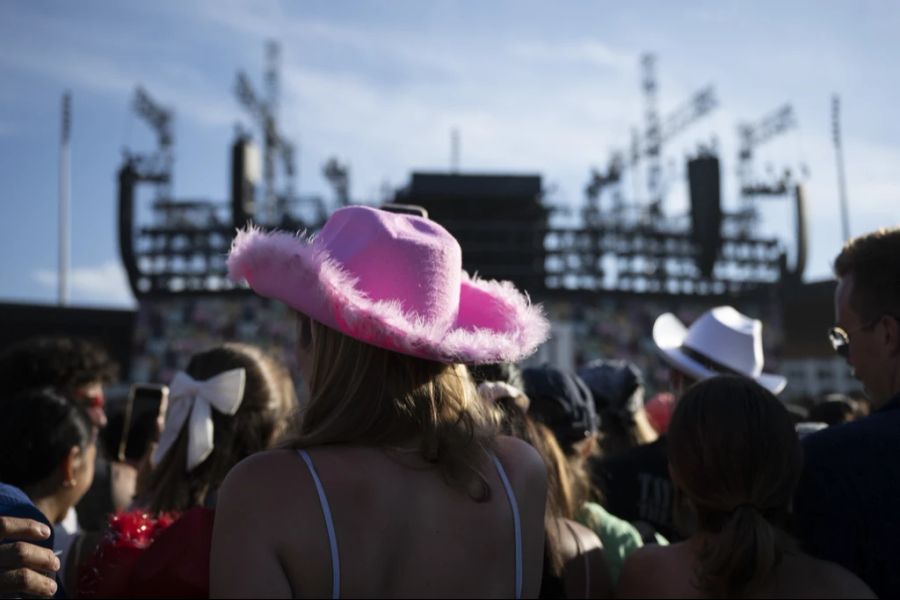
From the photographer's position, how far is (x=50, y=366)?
366 cm

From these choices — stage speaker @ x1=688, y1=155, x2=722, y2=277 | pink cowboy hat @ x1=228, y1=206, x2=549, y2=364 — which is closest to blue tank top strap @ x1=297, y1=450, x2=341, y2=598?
pink cowboy hat @ x1=228, y1=206, x2=549, y2=364

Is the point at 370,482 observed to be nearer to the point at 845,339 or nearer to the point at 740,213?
the point at 845,339

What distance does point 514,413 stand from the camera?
236 centimetres

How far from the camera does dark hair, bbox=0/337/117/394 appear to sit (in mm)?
3629

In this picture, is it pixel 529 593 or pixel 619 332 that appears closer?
pixel 529 593

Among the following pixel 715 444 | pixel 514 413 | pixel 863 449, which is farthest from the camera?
pixel 514 413

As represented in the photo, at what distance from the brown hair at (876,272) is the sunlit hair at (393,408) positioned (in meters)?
1.29

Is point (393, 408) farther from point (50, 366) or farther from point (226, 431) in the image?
point (50, 366)

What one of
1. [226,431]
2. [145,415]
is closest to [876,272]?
[226,431]

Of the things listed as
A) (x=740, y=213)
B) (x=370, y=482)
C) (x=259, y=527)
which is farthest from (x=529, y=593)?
(x=740, y=213)

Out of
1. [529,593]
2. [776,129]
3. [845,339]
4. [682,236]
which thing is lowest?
[529,593]

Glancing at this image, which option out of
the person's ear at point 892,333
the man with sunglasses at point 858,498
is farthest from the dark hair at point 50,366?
the person's ear at point 892,333

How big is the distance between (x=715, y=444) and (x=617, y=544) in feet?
3.12

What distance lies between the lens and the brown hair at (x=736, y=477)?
166cm
